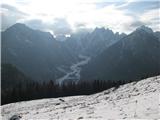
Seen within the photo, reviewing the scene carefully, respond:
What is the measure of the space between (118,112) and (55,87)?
13514cm

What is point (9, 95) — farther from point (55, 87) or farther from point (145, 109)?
point (145, 109)

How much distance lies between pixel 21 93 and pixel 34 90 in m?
11.5

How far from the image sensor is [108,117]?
2358cm

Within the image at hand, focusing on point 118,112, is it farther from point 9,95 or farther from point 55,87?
point 55,87

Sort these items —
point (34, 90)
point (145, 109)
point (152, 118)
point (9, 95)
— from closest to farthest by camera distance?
point (152, 118) < point (145, 109) < point (9, 95) < point (34, 90)

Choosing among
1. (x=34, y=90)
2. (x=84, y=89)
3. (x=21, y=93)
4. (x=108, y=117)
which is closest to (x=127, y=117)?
(x=108, y=117)

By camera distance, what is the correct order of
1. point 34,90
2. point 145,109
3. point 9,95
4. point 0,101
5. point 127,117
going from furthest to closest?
point 34,90 < point 9,95 < point 0,101 < point 145,109 < point 127,117

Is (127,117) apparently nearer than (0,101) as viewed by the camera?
Yes

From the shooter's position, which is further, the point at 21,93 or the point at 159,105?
the point at 21,93

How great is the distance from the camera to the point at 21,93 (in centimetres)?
14100

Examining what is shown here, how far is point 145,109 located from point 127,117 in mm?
2539

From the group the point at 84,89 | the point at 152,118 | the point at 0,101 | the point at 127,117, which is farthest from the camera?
the point at 84,89

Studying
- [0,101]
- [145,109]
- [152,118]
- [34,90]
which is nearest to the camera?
[152,118]

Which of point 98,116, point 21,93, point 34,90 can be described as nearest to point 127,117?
point 98,116
